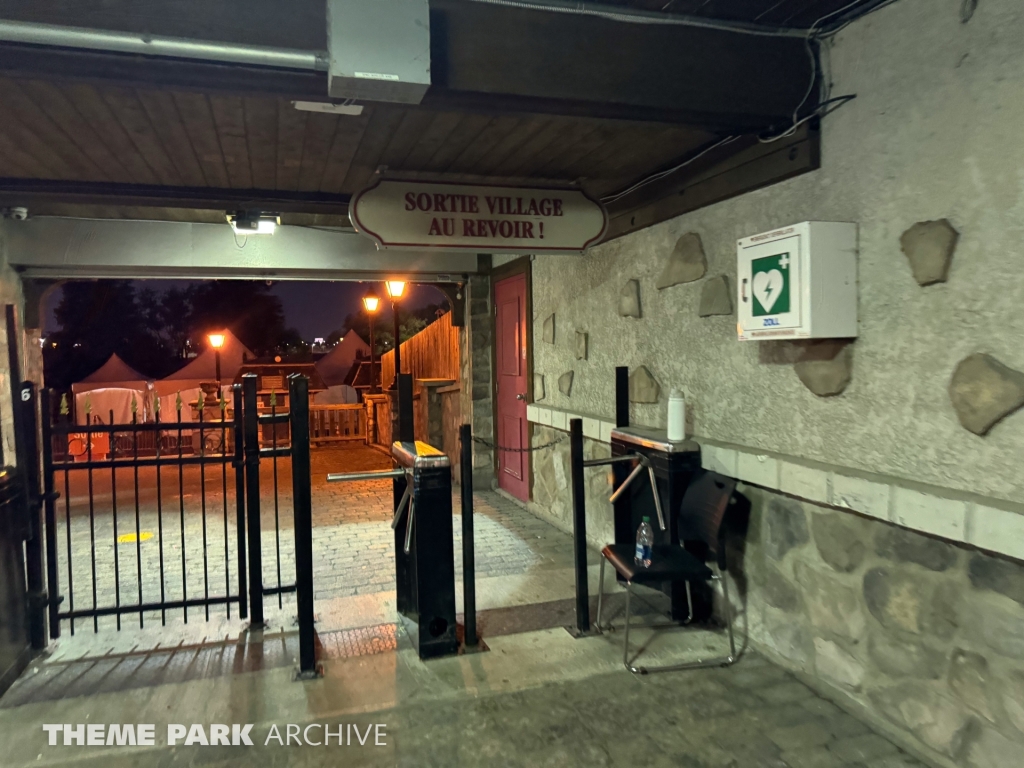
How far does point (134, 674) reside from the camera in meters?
3.19

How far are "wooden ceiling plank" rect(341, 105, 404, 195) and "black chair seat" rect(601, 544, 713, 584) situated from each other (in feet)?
7.53

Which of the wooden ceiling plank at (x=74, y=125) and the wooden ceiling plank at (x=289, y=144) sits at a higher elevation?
the wooden ceiling plank at (x=289, y=144)

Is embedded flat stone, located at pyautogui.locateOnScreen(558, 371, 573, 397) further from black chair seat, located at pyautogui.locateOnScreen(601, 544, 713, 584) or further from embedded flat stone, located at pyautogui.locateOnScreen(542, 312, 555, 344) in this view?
black chair seat, located at pyautogui.locateOnScreen(601, 544, 713, 584)

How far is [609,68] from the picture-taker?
2.61 meters

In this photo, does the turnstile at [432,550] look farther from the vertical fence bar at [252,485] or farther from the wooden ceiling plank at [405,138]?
the wooden ceiling plank at [405,138]

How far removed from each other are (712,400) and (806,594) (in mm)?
1104

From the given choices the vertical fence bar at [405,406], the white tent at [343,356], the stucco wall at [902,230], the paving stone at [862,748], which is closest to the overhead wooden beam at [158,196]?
the vertical fence bar at [405,406]

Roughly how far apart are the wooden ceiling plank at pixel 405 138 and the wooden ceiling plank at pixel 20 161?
1.77 metres

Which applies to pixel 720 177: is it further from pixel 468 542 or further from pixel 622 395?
pixel 468 542

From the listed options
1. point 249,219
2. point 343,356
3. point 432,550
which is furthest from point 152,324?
point 432,550

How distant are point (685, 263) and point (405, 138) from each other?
171cm

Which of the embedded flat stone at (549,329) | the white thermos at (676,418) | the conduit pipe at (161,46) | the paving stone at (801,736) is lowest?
the paving stone at (801,736)

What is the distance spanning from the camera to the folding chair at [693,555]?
306 cm

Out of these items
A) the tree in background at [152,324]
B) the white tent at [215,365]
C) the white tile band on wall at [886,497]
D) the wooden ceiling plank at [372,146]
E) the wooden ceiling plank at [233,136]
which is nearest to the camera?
the white tile band on wall at [886,497]
